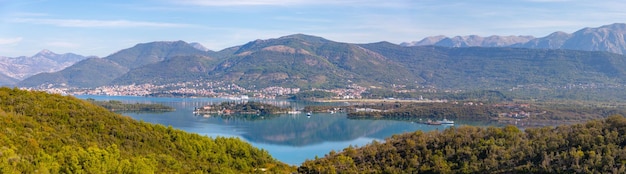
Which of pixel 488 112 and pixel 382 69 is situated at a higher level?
pixel 382 69

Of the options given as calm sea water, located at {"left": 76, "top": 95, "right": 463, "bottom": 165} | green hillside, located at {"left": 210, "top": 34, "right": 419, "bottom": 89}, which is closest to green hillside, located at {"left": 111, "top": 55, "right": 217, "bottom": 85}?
green hillside, located at {"left": 210, "top": 34, "right": 419, "bottom": 89}

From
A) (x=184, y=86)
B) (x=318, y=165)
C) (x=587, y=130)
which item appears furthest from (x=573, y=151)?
(x=184, y=86)

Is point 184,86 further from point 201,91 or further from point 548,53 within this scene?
point 548,53

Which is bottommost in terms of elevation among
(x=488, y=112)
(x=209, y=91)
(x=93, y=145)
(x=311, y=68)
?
(x=488, y=112)

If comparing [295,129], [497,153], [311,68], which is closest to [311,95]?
[311,68]

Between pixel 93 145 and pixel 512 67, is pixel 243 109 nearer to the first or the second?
pixel 93 145

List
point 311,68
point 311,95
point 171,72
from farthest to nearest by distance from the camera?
point 171,72 < point 311,68 < point 311,95
